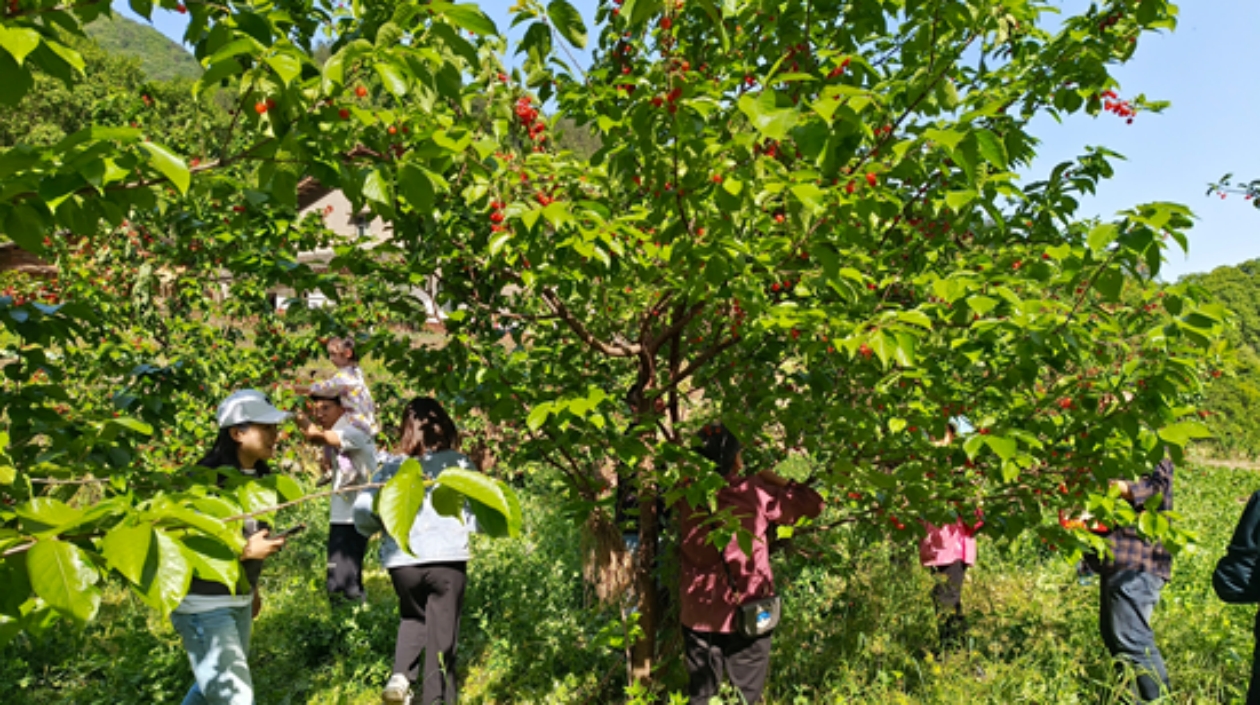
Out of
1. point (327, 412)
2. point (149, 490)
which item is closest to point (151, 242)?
point (327, 412)

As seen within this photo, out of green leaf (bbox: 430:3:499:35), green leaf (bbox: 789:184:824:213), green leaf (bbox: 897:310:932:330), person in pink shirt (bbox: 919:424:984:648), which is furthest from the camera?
person in pink shirt (bbox: 919:424:984:648)

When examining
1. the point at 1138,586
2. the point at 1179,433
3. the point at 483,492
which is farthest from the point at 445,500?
the point at 1138,586

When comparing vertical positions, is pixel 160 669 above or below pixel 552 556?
below

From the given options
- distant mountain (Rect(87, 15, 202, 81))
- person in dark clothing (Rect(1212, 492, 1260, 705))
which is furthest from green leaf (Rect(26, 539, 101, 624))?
distant mountain (Rect(87, 15, 202, 81))

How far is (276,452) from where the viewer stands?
6.20m

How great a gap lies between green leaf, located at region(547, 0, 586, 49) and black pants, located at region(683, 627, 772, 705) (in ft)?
7.67

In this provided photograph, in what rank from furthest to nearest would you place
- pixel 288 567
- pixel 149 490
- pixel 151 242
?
pixel 288 567 → pixel 151 242 → pixel 149 490

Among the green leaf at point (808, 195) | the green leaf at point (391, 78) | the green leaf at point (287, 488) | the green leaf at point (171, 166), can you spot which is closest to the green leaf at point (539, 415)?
the green leaf at point (287, 488)

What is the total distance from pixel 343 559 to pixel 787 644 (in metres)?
2.70

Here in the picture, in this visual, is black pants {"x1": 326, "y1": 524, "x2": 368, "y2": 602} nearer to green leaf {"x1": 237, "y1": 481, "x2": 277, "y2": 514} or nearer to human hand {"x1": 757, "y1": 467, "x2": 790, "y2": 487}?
human hand {"x1": 757, "y1": 467, "x2": 790, "y2": 487}

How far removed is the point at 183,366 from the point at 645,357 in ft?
5.78

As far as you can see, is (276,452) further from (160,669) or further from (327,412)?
(160,669)

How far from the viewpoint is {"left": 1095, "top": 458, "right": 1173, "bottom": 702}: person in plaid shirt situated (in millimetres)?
3451

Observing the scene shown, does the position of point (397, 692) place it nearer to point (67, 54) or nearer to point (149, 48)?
point (67, 54)
